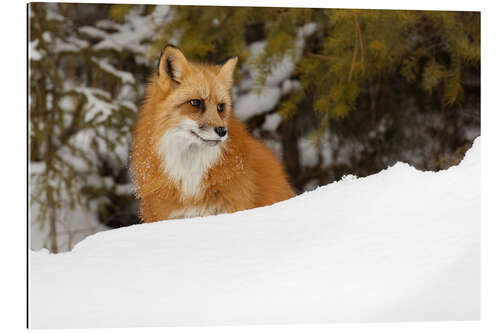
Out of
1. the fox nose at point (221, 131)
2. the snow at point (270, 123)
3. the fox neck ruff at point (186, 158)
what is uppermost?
the snow at point (270, 123)

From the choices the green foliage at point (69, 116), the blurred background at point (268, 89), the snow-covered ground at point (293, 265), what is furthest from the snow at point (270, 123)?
the green foliage at point (69, 116)

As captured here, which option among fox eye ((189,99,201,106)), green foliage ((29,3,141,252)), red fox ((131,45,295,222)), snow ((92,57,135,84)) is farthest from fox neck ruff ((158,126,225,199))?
snow ((92,57,135,84))

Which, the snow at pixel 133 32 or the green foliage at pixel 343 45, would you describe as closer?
the snow at pixel 133 32

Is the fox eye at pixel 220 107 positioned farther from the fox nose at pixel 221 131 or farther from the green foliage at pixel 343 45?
the green foliage at pixel 343 45

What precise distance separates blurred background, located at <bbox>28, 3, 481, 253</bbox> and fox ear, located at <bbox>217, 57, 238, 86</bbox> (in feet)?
0.15

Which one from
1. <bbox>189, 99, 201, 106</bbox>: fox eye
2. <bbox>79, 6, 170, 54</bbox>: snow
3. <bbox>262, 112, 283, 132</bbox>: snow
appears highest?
<bbox>79, 6, 170, 54</bbox>: snow

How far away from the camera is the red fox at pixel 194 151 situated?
3492 millimetres

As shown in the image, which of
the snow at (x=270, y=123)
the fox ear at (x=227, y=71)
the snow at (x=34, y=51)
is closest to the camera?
the snow at (x=34, y=51)

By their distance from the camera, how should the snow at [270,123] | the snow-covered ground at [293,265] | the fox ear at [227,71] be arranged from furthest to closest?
the snow at [270,123], the fox ear at [227,71], the snow-covered ground at [293,265]

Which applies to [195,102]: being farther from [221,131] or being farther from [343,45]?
[343,45]

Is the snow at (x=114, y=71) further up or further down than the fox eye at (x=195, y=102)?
further up

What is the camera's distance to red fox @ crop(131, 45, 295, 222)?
11.5 ft

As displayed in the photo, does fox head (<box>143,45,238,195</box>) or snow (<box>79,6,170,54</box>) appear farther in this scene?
snow (<box>79,6,170,54</box>)

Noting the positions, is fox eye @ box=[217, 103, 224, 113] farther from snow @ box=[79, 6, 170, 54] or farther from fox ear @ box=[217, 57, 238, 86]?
snow @ box=[79, 6, 170, 54]
